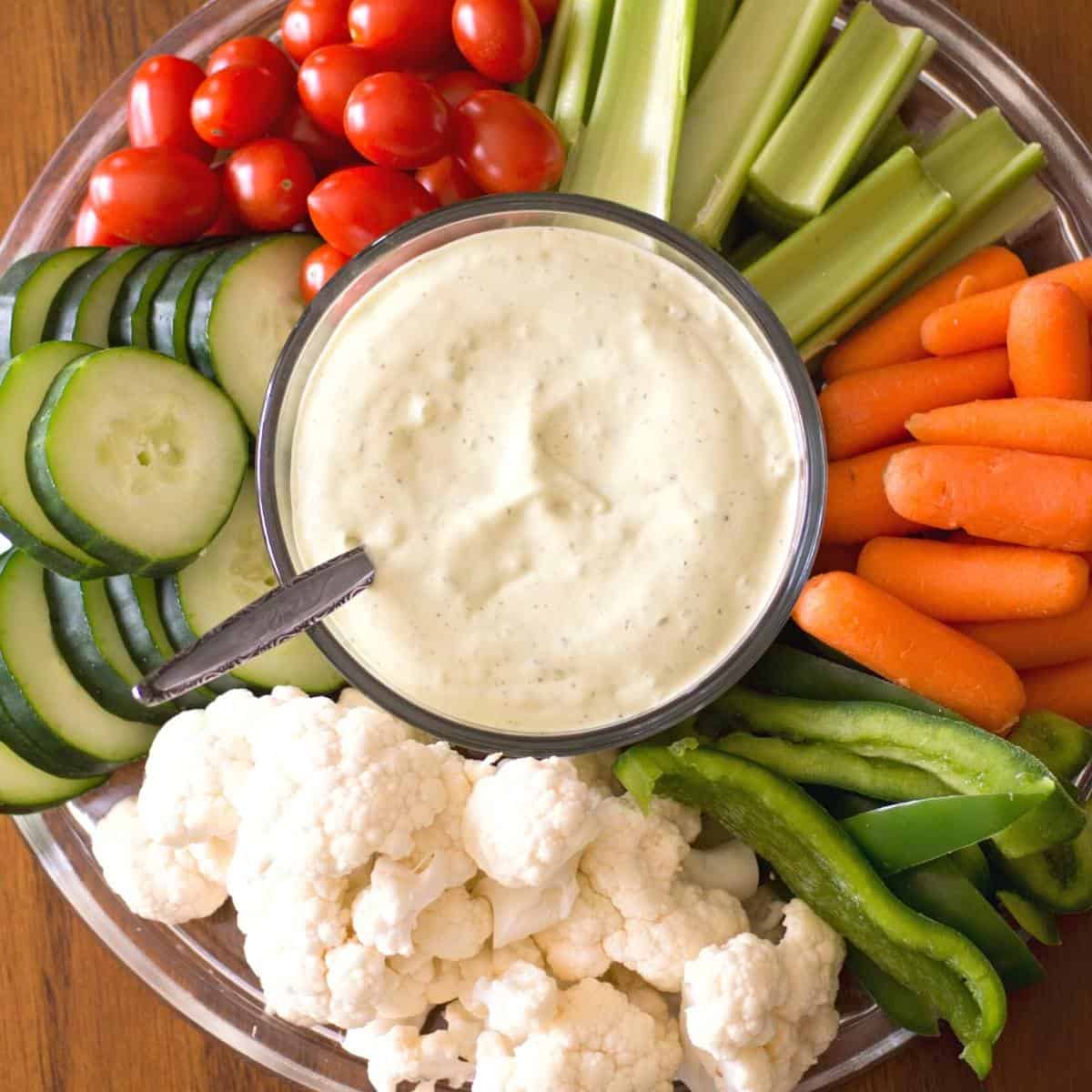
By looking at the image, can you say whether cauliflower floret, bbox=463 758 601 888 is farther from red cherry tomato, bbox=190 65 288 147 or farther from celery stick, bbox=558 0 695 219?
red cherry tomato, bbox=190 65 288 147

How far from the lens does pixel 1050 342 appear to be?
1.53 metres

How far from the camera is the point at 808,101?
1.57 metres

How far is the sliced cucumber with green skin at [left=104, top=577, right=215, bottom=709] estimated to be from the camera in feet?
5.06

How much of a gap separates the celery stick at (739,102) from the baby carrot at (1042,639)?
0.65 meters

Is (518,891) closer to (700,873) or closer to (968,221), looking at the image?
(700,873)

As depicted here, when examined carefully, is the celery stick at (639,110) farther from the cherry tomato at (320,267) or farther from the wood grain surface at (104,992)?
the wood grain surface at (104,992)

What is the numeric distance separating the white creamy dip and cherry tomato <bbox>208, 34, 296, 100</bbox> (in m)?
0.46

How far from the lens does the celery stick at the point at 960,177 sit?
63.4 inches

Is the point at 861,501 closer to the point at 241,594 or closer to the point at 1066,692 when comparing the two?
the point at 1066,692

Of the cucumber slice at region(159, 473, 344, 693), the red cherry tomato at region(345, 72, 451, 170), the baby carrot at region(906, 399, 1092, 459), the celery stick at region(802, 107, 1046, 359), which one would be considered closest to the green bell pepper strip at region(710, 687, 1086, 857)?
the baby carrot at region(906, 399, 1092, 459)

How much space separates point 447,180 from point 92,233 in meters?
0.50

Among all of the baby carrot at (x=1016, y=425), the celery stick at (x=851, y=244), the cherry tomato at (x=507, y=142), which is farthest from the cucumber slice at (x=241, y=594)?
the baby carrot at (x=1016, y=425)

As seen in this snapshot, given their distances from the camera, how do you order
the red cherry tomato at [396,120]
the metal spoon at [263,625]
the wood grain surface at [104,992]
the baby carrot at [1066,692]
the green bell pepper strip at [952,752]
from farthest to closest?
1. the wood grain surface at [104,992]
2. the baby carrot at [1066,692]
3. the red cherry tomato at [396,120]
4. the green bell pepper strip at [952,752]
5. the metal spoon at [263,625]

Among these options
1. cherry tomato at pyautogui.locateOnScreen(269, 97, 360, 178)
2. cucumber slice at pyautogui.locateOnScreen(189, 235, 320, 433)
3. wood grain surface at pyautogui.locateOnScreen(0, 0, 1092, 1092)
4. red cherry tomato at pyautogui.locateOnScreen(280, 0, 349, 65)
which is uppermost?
red cherry tomato at pyautogui.locateOnScreen(280, 0, 349, 65)
